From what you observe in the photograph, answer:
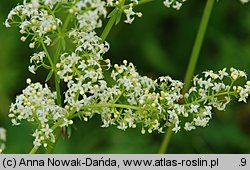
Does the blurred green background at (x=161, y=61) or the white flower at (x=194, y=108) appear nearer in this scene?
the white flower at (x=194, y=108)

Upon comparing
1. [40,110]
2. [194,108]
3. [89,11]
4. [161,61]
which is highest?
[89,11]

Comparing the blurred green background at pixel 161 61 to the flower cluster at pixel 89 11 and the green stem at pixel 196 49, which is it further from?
the flower cluster at pixel 89 11

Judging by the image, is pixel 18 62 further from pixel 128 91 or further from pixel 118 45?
pixel 128 91

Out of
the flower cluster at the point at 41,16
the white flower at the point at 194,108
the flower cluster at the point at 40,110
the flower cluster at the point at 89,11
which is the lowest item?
the white flower at the point at 194,108

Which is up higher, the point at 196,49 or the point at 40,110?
the point at 40,110

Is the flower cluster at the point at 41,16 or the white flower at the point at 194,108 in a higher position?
the flower cluster at the point at 41,16

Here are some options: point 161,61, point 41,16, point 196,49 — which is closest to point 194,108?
point 196,49

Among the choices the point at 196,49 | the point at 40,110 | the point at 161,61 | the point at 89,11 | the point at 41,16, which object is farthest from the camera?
the point at 161,61

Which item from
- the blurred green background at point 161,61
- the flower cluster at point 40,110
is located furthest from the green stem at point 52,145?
the blurred green background at point 161,61

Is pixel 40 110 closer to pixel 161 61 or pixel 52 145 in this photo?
pixel 52 145
